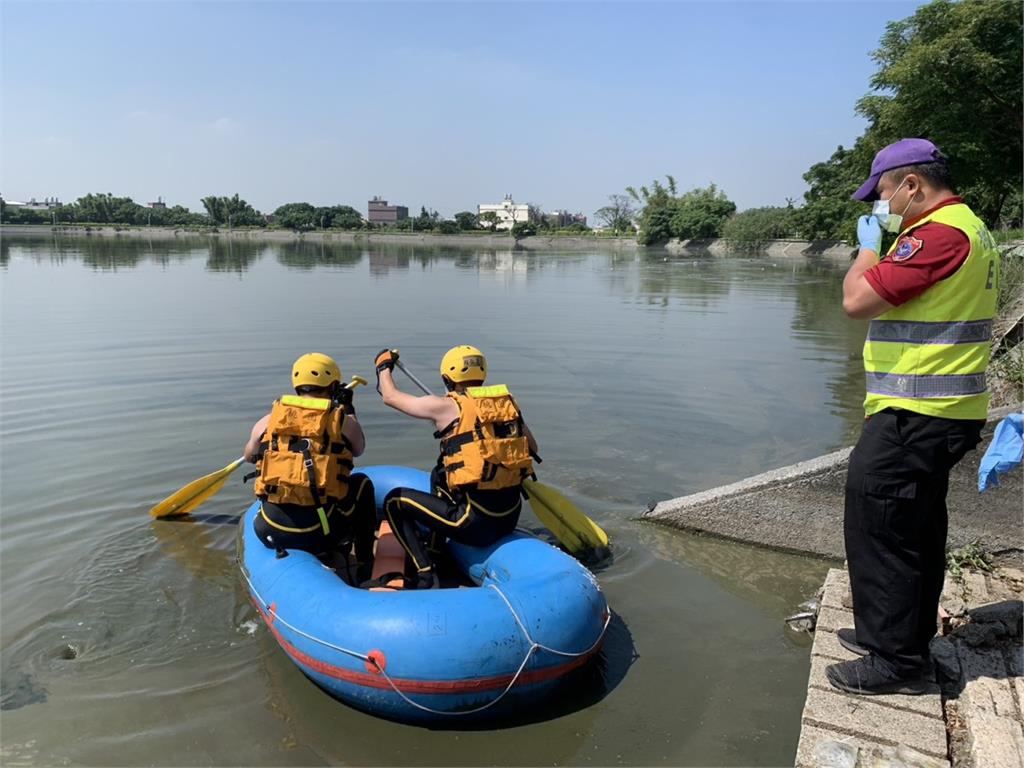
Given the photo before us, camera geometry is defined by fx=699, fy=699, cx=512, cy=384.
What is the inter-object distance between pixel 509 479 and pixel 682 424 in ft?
16.0

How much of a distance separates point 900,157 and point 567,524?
3225mm

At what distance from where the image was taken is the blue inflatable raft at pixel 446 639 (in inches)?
125

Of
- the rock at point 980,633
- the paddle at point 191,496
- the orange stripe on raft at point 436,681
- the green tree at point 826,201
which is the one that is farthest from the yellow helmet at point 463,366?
the green tree at point 826,201

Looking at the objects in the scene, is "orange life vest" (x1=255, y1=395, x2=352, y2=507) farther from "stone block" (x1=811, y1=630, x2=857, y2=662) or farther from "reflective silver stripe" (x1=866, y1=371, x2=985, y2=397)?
"reflective silver stripe" (x1=866, y1=371, x2=985, y2=397)

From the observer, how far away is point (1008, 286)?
334 inches

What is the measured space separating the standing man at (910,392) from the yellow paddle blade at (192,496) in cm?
462

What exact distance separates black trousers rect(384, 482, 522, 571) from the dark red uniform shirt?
226cm

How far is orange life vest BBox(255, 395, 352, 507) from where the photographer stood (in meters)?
3.97

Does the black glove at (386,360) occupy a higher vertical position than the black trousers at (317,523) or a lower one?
higher

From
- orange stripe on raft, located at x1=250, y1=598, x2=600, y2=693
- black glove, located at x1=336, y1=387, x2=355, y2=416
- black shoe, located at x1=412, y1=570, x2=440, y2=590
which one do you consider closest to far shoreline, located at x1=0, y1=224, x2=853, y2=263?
black glove, located at x1=336, y1=387, x2=355, y2=416

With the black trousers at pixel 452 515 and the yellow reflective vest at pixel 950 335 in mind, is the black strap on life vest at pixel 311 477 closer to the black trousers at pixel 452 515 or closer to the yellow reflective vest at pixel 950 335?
the black trousers at pixel 452 515

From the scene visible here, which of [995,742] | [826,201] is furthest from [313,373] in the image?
[826,201]

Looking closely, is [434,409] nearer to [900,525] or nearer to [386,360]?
[386,360]

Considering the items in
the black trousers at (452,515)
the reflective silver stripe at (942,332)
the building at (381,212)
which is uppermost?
the building at (381,212)
